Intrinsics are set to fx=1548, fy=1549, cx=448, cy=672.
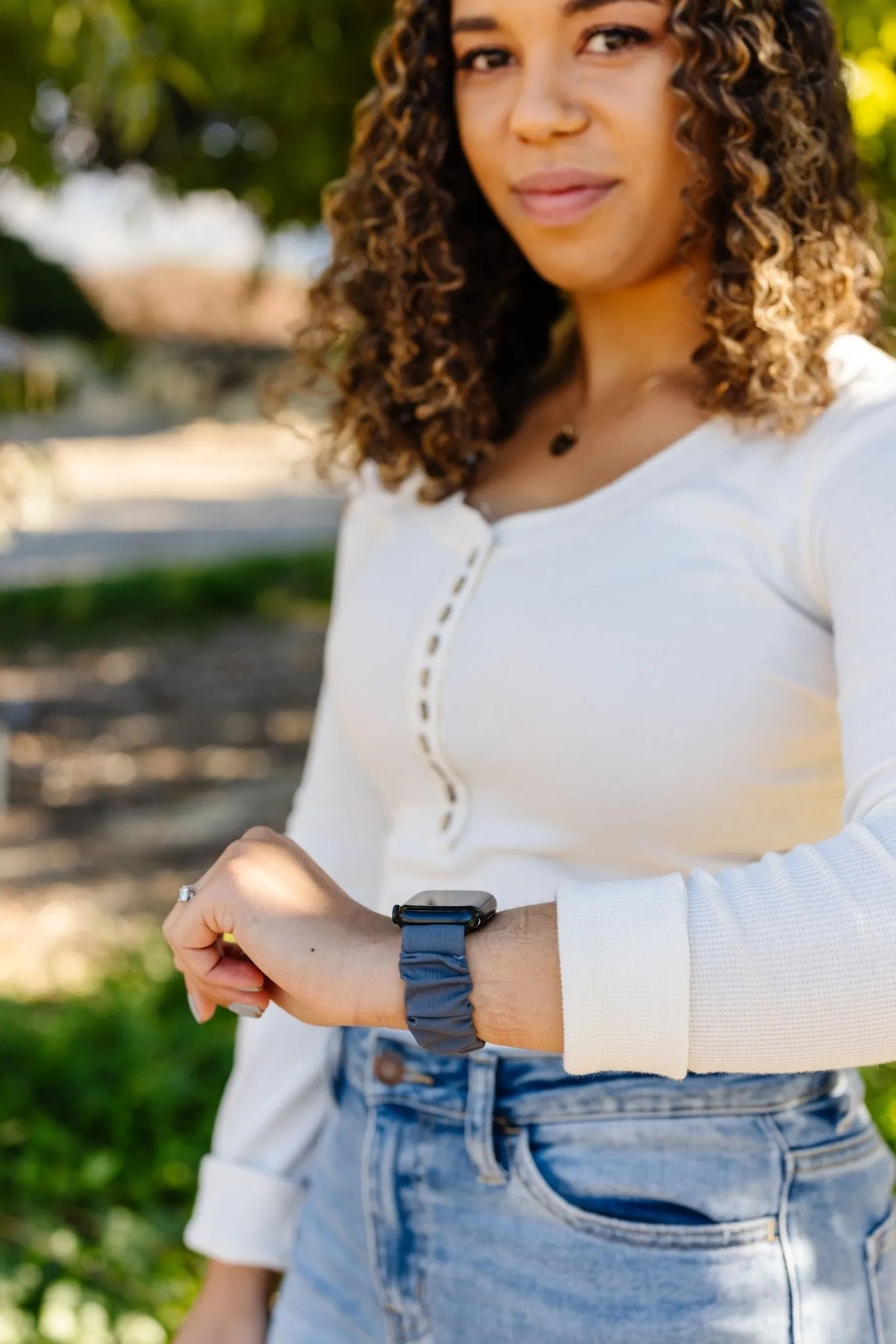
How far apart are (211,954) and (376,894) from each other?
478 millimetres

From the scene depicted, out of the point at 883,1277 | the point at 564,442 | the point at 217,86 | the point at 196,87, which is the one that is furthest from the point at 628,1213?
the point at 217,86

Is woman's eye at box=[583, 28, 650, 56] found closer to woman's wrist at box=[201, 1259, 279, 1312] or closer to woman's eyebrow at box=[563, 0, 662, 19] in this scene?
woman's eyebrow at box=[563, 0, 662, 19]

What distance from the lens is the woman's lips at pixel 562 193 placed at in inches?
59.4

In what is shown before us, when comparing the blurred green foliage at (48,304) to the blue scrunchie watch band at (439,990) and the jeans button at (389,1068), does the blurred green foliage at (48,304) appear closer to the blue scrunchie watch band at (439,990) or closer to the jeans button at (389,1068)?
the jeans button at (389,1068)

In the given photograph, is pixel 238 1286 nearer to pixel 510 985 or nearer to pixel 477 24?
pixel 510 985

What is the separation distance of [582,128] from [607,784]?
633 millimetres

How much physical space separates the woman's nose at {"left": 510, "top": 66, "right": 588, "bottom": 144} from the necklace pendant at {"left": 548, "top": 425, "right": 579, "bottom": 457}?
32cm

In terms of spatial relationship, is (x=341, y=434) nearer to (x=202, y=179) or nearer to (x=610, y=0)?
(x=610, y=0)

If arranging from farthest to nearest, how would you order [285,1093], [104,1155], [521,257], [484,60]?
[104,1155]
[521,257]
[285,1093]
[484,60]

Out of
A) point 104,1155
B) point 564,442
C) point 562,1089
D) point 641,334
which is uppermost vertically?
point 641,334

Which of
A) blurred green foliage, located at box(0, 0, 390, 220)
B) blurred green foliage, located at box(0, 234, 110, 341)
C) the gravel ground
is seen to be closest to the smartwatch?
blurred green foliage, located at box(0, 0, 390, 220)

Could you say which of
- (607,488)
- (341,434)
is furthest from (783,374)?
(341,434)

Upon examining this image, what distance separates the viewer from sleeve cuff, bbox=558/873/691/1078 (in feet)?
3.57

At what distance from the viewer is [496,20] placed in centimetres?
153
